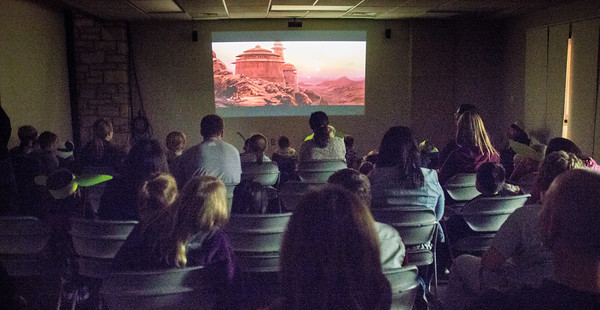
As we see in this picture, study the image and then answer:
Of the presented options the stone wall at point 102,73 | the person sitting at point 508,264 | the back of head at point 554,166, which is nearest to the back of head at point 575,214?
the person sitting at point 508,264

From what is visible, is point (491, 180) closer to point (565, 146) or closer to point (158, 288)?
point (565, 146)

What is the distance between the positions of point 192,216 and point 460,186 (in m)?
2.29

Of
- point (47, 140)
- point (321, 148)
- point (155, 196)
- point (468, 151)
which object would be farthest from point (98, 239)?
point (468, 151)

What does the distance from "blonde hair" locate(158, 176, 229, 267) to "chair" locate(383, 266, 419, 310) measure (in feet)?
2.42

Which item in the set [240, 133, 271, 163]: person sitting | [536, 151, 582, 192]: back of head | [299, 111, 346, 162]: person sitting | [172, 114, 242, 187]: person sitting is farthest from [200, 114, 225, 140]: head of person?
[536, 151, 582, 192]: back of head

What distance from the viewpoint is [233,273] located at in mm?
1988

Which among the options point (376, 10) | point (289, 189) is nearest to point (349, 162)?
point (289, 189)

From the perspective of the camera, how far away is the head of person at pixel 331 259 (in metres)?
1.26

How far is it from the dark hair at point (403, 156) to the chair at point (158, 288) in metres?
1.59

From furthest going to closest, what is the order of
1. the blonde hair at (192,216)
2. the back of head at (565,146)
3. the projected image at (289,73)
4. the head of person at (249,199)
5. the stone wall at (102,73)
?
the projected image at (289,73) < the stone wall at (102,73) < the back of head at (565,146) < the head of person at (249,199) < the blonde hair at (192,216)

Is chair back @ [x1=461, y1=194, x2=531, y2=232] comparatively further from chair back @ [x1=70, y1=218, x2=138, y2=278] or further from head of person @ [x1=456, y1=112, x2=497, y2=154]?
chair back @ [x1=70, y1=218, x2=138, y2=278]

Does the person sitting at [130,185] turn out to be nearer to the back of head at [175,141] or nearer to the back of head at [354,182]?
the back of head at [354,182]

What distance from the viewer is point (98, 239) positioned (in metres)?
2.35

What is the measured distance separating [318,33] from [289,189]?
220 inches
